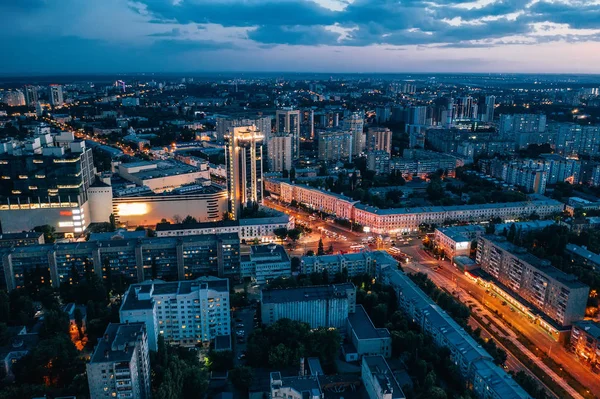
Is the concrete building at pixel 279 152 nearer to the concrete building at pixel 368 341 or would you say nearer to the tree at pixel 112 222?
the tree at pixel 112 222

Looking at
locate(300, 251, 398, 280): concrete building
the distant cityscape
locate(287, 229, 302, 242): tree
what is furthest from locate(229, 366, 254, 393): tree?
locate(287, 229, 302, 242): tree

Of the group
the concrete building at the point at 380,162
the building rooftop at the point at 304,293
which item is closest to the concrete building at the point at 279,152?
the concrete building at the point at 380,162

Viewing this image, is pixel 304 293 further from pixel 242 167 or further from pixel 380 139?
pixel 380 139

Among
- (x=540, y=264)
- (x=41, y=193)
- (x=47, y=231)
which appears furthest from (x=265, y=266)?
(x=41, y=193)

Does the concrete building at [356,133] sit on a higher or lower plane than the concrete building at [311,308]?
higher

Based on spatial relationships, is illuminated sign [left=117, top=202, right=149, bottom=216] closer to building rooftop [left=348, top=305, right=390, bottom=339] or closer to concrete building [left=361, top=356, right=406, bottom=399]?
building rooftop [left=348, top=305, right=390, bottom=339]

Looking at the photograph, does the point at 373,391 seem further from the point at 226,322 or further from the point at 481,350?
the point at 226,322
